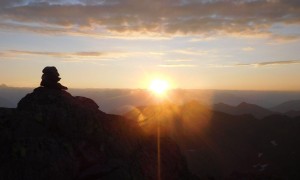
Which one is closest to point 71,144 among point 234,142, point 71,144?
point 71,144

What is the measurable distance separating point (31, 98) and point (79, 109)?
20.1 ft

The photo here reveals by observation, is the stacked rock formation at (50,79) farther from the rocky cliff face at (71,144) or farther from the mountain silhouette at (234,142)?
the mountain silhouette at (234,142)

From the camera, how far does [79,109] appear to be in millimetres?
39531

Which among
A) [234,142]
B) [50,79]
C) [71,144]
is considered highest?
[50,79]

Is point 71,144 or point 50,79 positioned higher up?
point 50,79

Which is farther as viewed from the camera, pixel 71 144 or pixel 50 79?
pixel 50 79

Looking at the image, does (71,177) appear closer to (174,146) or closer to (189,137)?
(174,146)

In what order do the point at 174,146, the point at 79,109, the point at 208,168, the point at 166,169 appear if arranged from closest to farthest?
1. the point at 79,109
2. the point at 166,169
3. the point at 174,146
4. the point at 208,168

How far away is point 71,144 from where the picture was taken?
3538 centimetres

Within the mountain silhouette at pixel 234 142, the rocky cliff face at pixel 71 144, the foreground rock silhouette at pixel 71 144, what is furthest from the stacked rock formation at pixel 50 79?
the mountain silhouette at pixel 234 142

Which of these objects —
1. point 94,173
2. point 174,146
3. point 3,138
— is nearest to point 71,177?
point 94,173

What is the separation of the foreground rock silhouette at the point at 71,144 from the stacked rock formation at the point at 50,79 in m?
0.99

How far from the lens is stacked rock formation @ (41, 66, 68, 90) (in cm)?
4372

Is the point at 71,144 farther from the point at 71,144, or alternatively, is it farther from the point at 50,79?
the point at 50,79
